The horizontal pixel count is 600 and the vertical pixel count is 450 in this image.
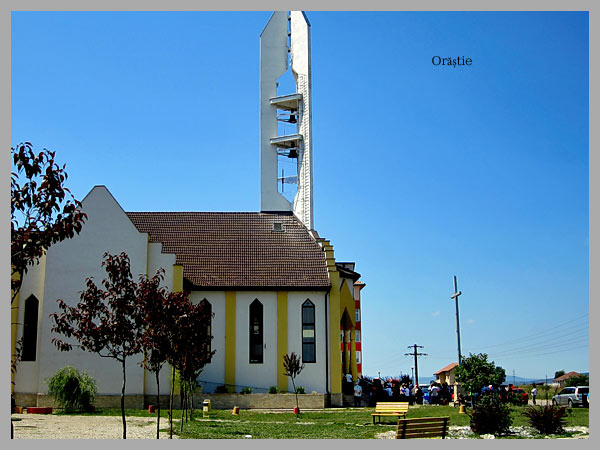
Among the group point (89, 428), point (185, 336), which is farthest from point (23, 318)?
point (185, 336)

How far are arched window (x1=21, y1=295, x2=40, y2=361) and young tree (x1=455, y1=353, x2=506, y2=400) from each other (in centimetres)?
2094

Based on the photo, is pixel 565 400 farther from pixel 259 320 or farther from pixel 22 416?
pixel 22 416

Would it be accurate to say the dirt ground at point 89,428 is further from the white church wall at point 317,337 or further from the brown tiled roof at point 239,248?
the brown tiled roof at point 239,248

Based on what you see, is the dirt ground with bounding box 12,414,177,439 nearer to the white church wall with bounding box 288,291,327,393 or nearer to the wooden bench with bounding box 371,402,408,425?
the wooden bench with bounding box 371,402,408,425

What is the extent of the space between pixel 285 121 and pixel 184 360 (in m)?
29.3

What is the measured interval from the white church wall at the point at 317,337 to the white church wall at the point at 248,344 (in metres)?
0.94

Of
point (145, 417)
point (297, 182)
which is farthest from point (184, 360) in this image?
point (297, 182)

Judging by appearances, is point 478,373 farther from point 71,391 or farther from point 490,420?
point 71,391

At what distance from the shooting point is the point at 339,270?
4153 centimetres

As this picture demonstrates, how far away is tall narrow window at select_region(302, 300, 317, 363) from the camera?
39219 mm

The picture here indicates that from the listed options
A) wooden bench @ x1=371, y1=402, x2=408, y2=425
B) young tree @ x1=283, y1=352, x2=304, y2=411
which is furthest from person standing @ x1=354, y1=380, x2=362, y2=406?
wooden bench @ x1=371, y1=402, x2=408, y2=425

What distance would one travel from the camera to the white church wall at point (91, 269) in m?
34.2

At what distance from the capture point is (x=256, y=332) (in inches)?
1550

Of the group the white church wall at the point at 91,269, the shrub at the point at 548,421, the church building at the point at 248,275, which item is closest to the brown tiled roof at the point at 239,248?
the church building at the point at 248,275
